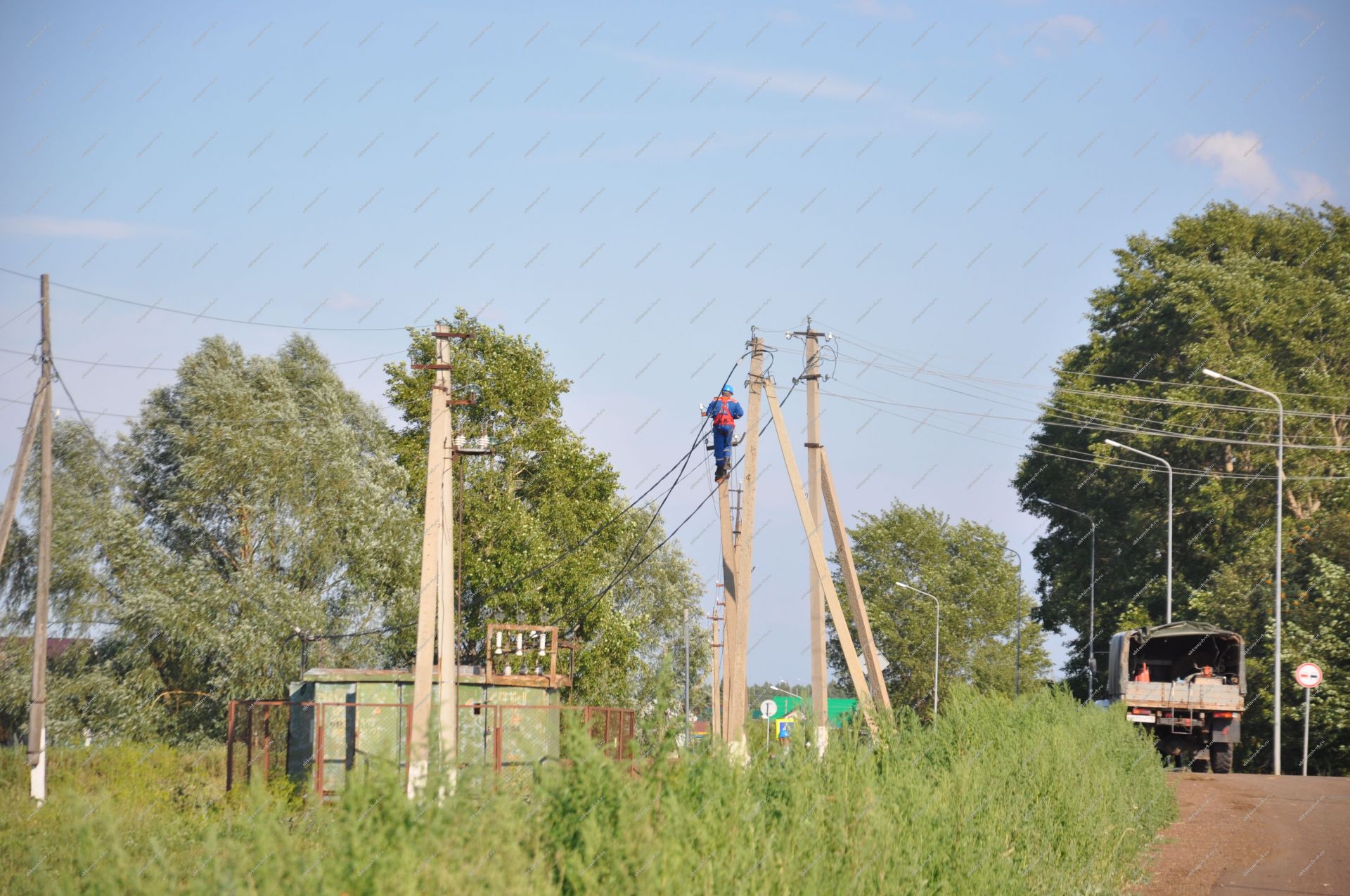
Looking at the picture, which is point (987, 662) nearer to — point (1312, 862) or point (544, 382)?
point (544, 382)

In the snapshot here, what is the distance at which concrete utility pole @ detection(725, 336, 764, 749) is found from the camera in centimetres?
2455

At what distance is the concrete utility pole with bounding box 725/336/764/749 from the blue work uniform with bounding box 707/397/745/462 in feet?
1.52

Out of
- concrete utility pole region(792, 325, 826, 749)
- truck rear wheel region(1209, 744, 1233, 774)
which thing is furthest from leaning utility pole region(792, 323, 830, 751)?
truck rear wheel region(1209, 744, 1233, 774)

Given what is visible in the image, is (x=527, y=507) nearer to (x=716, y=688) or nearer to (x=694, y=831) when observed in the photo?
(x=716, y=688)

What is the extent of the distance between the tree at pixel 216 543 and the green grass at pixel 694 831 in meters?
27.2

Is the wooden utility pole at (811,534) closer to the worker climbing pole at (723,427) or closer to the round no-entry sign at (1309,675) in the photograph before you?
the worker climbing pole at (723,427)

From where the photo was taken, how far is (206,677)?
4256 cm

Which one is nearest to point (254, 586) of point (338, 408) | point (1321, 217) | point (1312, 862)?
point (338, 408)

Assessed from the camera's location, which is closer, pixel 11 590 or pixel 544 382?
pixel 11 590

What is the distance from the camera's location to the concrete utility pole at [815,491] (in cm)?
2303

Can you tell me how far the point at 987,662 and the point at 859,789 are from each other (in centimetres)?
7374

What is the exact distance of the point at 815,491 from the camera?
25.4 m

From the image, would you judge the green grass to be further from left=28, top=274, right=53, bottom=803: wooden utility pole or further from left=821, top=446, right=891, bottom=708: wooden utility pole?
left=28, top=274, right=53, bottom=803: wooden utility pole

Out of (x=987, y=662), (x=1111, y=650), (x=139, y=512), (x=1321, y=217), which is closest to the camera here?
(x=1111, y=650)
